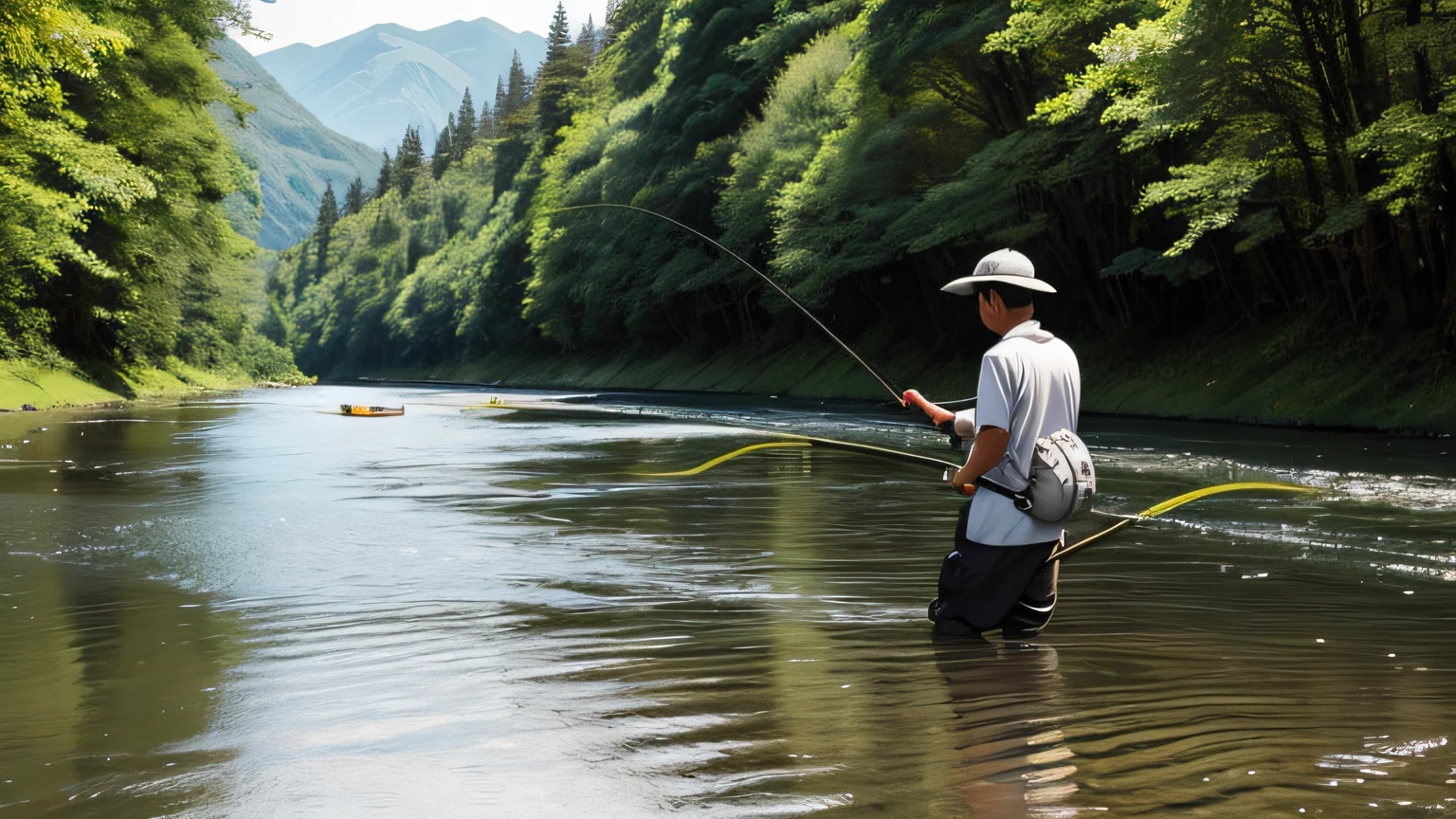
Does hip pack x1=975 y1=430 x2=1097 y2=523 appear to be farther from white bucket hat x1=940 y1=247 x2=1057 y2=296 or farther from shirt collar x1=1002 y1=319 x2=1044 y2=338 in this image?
white bucket hat x1=940 y1=247 x2=1057 y2=296

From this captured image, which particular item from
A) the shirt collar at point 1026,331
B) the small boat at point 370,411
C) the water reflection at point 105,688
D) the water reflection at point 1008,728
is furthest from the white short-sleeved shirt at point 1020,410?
the small boat at point 370,411

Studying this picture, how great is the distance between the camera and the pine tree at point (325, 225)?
537 feet

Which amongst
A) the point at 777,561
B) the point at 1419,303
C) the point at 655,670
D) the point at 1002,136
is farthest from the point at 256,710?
the point at 1002,136

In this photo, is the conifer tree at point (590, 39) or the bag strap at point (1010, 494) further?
the conifer tree at point (590, 39)

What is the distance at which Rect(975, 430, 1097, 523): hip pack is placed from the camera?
17.1 ft

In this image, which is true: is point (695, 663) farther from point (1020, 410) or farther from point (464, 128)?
point (464, 128)

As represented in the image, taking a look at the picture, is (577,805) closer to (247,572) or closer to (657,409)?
(247,572)

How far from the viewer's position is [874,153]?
39812 millimetres

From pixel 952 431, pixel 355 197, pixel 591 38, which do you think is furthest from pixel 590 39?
pixel 952 431

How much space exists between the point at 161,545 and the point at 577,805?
23.9ft

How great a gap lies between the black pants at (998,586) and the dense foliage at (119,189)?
22.0 metres

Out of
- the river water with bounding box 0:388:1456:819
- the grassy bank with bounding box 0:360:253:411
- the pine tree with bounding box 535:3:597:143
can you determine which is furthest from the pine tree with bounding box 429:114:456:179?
the river water with bounding box 0:388:1456:819

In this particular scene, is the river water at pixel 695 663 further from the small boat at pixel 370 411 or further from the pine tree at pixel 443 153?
the pine tree at pixel 443 153

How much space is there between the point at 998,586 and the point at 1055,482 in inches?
20.6
